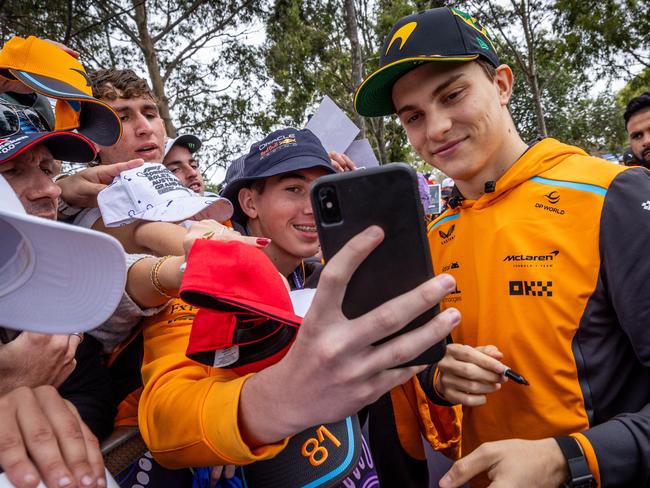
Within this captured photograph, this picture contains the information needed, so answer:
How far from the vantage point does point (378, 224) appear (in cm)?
81

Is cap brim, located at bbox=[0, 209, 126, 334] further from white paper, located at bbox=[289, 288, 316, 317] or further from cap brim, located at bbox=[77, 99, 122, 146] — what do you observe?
cap brim, located at bbox=[77, 99, 122, 146]

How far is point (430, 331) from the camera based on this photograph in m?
0.82

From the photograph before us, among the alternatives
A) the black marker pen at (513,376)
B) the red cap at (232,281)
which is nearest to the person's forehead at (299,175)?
the red cap at (232,281)

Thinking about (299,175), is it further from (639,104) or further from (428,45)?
(639,104)

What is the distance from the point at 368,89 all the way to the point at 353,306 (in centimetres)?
137

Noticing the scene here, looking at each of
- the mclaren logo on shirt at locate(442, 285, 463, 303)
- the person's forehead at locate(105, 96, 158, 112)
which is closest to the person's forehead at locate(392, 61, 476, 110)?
the mclaren logo on shirt at locate(442, 285, 463, 303)

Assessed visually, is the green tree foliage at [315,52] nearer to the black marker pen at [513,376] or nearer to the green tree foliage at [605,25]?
the green tree foliage at [605,25]

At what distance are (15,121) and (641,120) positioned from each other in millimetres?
5276

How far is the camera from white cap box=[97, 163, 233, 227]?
1.79 metres

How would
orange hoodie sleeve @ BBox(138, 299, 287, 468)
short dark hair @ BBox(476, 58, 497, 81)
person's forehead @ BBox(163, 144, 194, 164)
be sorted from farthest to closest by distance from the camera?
person's forehead @ BBox(163, 144, 194, 164) → short dark hair @ BBox(476, 58, 497, 81) → orange hoodie sleeve @ BBox(138, 299, 287, 468)

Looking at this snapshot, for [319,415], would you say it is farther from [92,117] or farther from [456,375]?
[92,117]

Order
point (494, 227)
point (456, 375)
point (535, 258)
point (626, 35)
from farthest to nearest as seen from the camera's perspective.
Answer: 1. point (626, 35)
2. point (494, 227)
3. point (535, 258)
4. point (456, 375)

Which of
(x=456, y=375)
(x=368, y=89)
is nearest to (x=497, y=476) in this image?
(x=456, y=375)

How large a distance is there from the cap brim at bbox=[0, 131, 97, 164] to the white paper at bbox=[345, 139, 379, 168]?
173 cm
